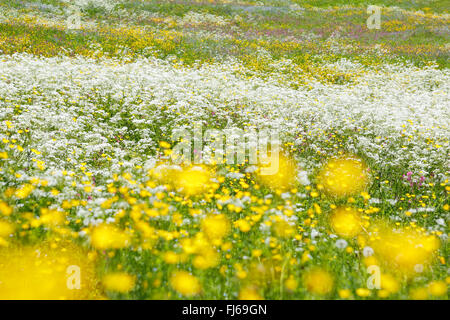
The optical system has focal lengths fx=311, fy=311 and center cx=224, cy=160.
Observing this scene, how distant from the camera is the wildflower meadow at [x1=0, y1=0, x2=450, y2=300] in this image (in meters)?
3.28

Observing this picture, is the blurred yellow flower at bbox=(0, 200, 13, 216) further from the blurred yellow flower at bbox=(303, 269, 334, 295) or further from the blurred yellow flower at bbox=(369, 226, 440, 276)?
the blurred yellow flower at bbox=(369, 226, 440, 276)

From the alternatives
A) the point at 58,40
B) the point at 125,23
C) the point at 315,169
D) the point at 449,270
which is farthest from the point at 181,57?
the point at 449,270

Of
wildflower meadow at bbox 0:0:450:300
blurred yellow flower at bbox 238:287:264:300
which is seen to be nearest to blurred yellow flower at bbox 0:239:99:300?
wildflower meadow at bbox 0:0:450:300

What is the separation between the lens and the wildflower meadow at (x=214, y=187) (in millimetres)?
3283

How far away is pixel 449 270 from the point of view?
374 cm

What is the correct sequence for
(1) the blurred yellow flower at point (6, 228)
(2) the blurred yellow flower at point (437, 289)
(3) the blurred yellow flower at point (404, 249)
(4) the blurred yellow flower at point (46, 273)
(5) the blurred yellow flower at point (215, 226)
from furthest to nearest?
(5) the blurred yellow flower at point (215, 226) < (3) the blurred yellow flower at point (404, 249) < (1) the blurred yellow flower at point (6, 228) < (2) the blurred yellow flower at point (437, 289) < (4) the blurred yellow flower at point (46, 273)

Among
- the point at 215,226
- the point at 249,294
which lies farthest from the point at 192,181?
the point at 249,294

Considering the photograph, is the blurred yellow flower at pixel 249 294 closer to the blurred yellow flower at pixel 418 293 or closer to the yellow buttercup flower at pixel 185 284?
the yellow buttercup flower at pixel 185 284

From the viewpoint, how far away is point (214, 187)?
489cm

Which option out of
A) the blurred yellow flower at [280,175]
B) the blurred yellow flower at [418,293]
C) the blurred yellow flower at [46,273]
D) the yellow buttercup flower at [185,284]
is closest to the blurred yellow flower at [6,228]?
Result: the blurred yellow flower at [46,273]

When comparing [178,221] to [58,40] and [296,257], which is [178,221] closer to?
[296,257]

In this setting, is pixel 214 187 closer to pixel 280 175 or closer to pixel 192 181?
pixel 192 181

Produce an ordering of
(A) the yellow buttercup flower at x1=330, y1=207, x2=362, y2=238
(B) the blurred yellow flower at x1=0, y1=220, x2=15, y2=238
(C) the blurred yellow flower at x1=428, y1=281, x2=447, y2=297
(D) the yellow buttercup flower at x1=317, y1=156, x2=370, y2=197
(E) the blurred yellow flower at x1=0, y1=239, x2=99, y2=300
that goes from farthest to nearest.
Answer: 1. (D) the yellow buttercup flower at x1=317, y1=156, x2=370, y2=197
2. (A) the yellow buttercup flower at x1=330, y1=207, x2=362, y2=238
3. (B) the blurred yellow flower at x1=0, y1=220, x2=15, y2=238
4. (C) the blurred yellow flower at x1=428, y1=281, x2=447, y2=297
5. (E) the blurred yellow flower at x1=0, y1=239, x2=99, y2=300

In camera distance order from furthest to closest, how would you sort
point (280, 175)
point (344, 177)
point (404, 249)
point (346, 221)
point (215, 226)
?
point (344, 177)
point (280, 175)
point (346, 221)
point (215, 226)
point (404, 249)
